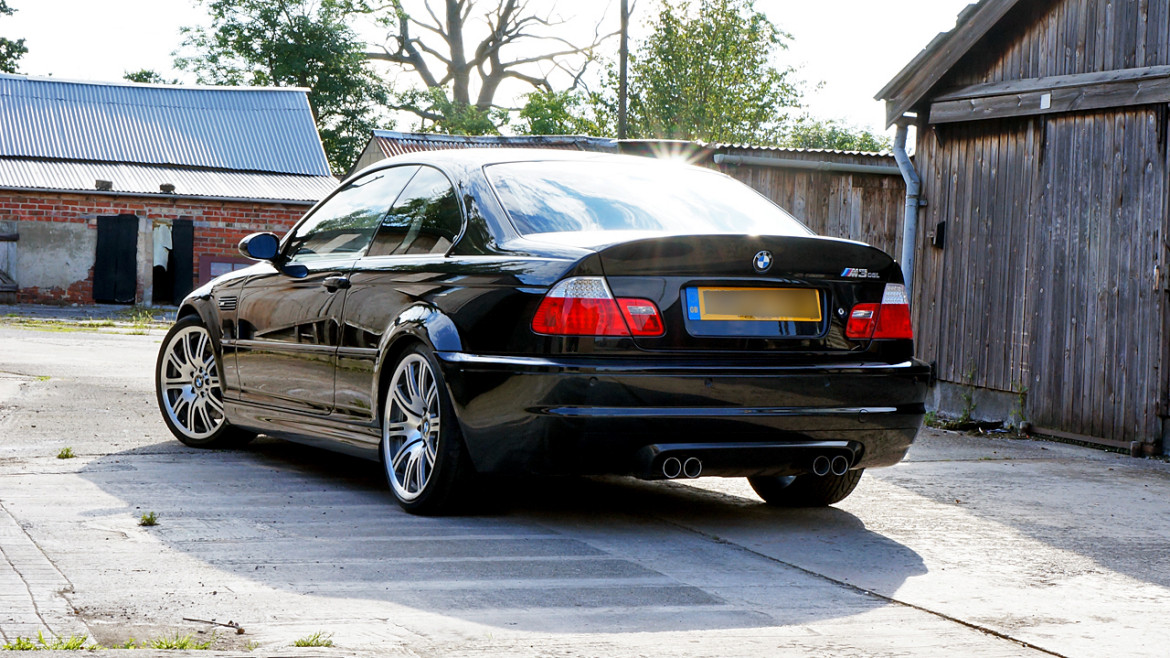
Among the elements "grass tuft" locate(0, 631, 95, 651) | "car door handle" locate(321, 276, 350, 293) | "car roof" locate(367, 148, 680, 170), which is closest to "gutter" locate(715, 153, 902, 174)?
"car roof" locate(367, 148, 680, 170)

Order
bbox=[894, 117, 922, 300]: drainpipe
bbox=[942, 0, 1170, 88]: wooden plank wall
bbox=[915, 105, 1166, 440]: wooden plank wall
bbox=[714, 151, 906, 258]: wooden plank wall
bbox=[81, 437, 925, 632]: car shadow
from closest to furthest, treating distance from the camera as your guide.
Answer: bbox=[81, 437, 925, 632]: car shadow, bbox=[915, 105, 1166, 440]: wooden plank wall, bbox=[942, 0, 1170, 88]: wooden plank wall, bbox=[894, 117, 922, 300]: drainpipe, bbox=[714, 151, 906, 258]: wooden plank wall

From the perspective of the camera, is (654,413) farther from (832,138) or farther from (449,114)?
(832,138)

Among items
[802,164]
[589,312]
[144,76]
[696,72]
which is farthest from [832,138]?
[589,312]

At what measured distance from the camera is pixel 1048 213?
9.73 metres

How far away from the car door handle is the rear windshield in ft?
2.77

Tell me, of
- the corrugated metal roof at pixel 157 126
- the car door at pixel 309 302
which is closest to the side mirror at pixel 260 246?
the car door at pixel 309 302

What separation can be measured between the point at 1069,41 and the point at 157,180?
25.0 meters

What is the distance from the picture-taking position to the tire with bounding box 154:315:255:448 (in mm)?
7227

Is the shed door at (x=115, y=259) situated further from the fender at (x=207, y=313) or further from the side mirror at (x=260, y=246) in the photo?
the side mirror at (x=260, y=246)

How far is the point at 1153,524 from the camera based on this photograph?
19.2 ft

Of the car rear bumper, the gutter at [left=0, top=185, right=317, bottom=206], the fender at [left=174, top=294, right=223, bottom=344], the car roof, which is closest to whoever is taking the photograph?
the car rear bumper

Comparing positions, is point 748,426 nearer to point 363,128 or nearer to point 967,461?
point 967,461

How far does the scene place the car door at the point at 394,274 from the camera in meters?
5.46

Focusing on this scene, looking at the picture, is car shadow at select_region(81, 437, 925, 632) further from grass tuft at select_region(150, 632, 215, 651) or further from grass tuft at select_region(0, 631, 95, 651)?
grass tuft at select_region(0, 631, 95, 651)
